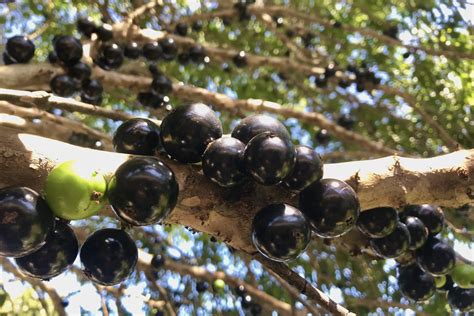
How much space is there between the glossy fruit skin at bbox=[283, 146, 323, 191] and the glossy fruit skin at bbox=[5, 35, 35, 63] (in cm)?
261

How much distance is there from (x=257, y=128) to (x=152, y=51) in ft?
9.12

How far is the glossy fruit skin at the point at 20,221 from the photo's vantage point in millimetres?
1355

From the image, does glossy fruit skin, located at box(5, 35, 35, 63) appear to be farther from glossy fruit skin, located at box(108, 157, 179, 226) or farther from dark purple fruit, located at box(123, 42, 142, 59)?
glossy fruit skin, located at box(108, 157, 179, 226)

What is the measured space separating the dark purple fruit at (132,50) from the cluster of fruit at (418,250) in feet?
9.12

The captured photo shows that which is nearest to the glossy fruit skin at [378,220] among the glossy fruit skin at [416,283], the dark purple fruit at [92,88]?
the glossy fruit skin at [416,283]

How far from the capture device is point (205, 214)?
5.44 feet

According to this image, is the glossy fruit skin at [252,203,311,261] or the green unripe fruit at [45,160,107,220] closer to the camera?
the green unripe fruit at [45,160,107,220]

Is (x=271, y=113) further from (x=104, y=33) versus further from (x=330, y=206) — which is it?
(x=330, y=206)

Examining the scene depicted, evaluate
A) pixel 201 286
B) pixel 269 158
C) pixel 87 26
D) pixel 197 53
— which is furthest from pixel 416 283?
pixel 87 26

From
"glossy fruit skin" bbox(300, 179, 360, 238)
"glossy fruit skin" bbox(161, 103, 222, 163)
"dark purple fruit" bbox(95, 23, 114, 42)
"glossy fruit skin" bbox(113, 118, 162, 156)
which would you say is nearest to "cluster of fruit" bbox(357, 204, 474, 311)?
"glossy fruit skin" bbox(300, 179, 360, 238)

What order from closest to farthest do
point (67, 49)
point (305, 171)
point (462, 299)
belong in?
1. point (305, 171)
2. point (462, 299)
3. point (67, 49)

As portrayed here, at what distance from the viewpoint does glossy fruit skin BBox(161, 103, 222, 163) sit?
1.71 metres

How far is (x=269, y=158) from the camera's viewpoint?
1.58 meters

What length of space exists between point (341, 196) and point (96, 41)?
3085 millimetres
